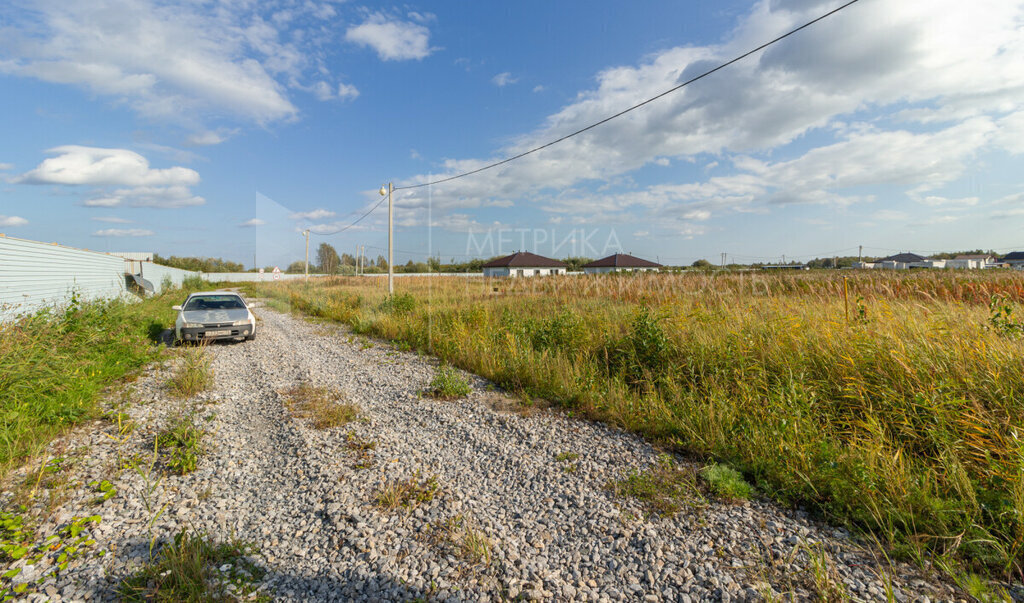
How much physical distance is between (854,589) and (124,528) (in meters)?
5.03

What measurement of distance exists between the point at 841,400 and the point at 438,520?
4479 mm

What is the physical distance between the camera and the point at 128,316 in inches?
461

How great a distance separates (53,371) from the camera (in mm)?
5367

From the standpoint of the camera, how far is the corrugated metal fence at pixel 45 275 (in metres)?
8.12

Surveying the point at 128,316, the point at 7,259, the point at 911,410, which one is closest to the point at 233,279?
the point at 128,316

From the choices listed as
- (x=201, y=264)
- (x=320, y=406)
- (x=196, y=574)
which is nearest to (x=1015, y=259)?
(x=320, y=406)

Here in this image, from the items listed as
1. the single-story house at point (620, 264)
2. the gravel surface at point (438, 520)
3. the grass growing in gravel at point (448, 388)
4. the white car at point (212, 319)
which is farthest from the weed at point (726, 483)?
the single-story house at point (620, 264)

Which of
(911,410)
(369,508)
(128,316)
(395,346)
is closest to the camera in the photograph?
(369,508)

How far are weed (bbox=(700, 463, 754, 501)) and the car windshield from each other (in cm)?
1191

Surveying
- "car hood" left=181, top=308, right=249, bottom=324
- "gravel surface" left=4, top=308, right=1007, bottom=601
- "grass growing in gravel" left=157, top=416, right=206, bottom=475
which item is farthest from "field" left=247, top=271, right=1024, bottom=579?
"car hood" left=181, top=308, right=249, bottom=324

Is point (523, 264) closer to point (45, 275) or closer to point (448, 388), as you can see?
point (45, 275)

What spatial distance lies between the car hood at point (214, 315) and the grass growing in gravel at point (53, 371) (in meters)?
1.27

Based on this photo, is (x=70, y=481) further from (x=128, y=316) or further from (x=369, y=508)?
(x=128, y=316)

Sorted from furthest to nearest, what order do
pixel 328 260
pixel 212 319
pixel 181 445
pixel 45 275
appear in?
pixel 328 260
pixel 45 275
pixel 212 319
pixel 181 445
